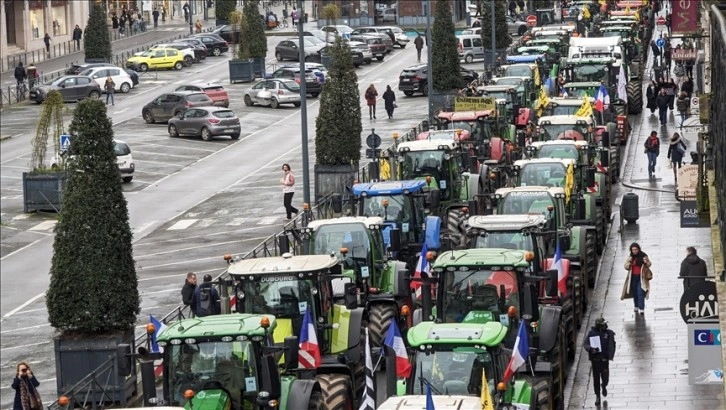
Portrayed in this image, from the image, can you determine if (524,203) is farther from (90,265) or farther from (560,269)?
(90,265)

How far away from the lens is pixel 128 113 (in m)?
67.7

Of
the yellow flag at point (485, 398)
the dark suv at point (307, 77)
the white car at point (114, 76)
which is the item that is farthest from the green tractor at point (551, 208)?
the white car at point (114, 76)

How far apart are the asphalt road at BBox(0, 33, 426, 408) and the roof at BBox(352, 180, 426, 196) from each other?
5888mm

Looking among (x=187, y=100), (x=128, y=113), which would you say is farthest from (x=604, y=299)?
(x=128, y=113)

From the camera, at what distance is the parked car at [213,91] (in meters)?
66.5

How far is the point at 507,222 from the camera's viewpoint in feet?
87.0

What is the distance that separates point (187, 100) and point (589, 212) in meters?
32.3

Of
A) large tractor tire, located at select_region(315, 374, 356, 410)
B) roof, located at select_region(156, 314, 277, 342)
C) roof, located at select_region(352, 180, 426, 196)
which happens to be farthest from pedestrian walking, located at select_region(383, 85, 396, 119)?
roof, located at select_region(156, 314, 277, 342)

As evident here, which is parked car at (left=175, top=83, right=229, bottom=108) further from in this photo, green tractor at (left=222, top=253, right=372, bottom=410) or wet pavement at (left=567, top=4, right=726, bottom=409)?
green tractor at (left=222, top=253, right=372, bottom=410)

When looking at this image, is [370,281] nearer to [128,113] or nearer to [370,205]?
[370,205]

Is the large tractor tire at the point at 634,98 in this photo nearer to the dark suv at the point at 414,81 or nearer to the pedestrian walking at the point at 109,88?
the dark suv at the point at 414,81

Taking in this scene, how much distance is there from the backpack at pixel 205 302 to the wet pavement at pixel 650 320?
5647 mm

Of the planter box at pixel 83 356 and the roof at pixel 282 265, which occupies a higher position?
the roof at pixel 282 265

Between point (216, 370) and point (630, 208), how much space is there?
69.8ft
